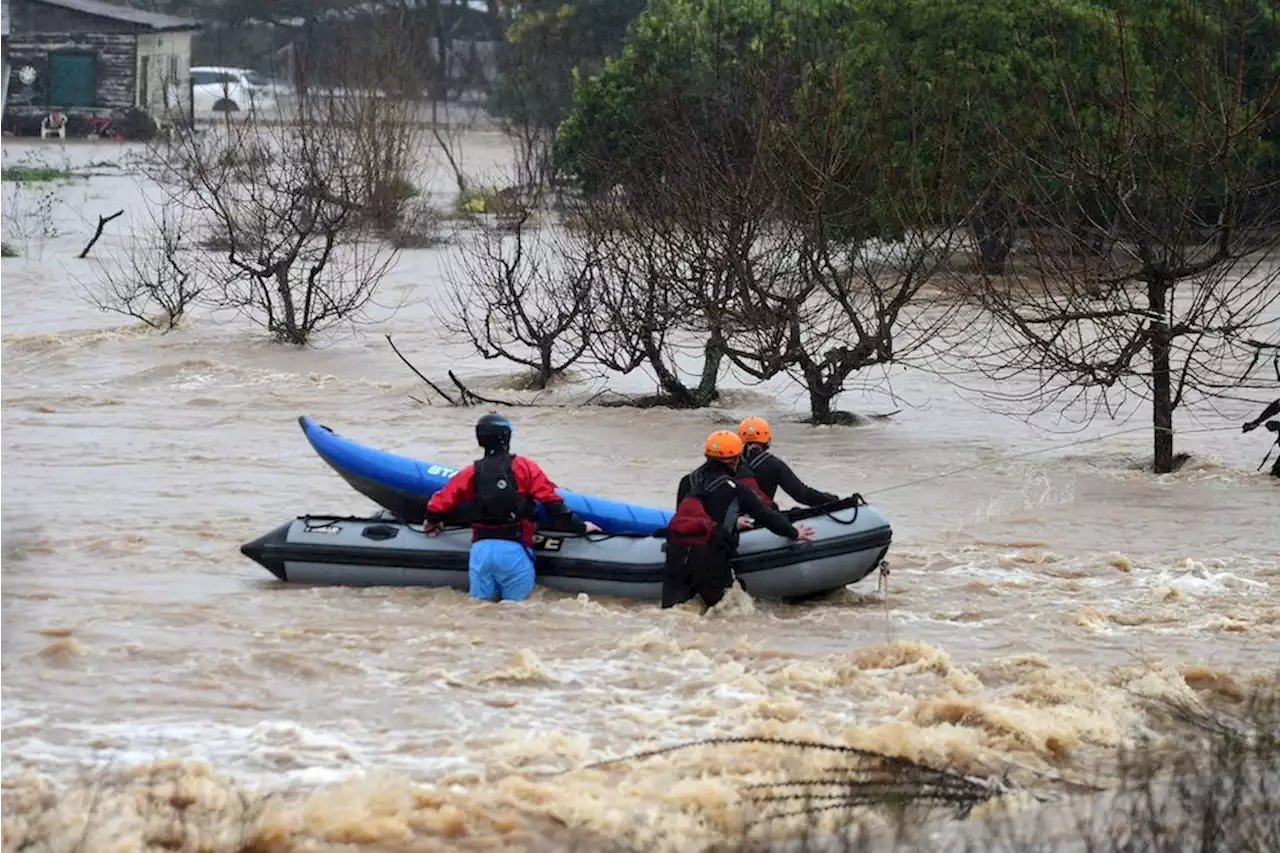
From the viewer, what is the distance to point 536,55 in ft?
154

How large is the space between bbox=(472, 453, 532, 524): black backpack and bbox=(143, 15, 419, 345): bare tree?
12.8m

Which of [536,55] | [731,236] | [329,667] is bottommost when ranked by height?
[329,667]

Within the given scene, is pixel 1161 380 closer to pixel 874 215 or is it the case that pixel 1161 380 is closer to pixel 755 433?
pixel 874 215

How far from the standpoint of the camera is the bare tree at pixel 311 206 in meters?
23.5

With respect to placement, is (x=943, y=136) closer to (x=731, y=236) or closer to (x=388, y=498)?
(x=731, y=236)

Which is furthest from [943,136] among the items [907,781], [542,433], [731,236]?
[907,781]

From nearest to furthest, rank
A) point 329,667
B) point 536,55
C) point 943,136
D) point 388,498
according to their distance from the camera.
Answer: point 329,667, point 388,498, point 943,136, point 536,55

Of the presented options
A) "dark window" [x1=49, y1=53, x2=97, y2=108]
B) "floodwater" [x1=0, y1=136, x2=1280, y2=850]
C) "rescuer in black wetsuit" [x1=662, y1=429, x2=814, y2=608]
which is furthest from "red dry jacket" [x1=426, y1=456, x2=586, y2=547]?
"dark window" [x1=49, y1=53, x2=97, y2=108]

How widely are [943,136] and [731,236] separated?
208 centimetres

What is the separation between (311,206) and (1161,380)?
12362 mm

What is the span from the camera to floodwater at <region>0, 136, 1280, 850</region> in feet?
23.3

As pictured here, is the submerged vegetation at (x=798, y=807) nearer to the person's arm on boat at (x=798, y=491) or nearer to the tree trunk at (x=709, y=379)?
the person's arm on boat at (x=798, y=491)

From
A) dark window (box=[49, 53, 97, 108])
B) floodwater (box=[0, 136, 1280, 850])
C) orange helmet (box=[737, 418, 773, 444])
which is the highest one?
dark window (box=[49, 53, 97, 108])

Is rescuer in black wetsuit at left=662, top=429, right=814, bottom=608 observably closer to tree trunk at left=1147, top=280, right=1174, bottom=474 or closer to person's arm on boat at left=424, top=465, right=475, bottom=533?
person's arm on boat at left=424, top=465, right=475, bottom=533
